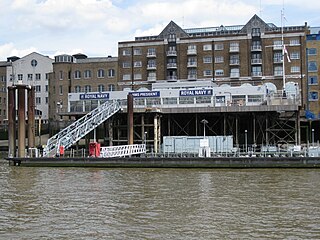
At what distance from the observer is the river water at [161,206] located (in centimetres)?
1959

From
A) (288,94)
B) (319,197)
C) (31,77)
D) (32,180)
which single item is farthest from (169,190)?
(31,77)

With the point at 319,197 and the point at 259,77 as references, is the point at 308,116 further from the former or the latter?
the point at 319,197

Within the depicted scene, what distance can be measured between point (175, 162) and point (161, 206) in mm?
22162

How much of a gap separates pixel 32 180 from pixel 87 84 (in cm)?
7199

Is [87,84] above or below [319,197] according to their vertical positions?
above

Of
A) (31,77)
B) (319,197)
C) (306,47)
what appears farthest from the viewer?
(31,77)

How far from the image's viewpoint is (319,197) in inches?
1075

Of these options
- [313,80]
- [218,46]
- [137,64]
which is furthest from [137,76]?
[313,80]

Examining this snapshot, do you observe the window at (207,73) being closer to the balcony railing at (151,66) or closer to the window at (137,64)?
the balcony railing at (151,66)

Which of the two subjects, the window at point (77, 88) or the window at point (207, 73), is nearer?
the window at point (207, 73)

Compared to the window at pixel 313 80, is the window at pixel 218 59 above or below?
above

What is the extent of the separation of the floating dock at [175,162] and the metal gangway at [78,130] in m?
2.98

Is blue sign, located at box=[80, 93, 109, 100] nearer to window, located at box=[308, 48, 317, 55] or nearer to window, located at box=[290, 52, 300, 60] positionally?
window, located at box=[290, 52, 300, 60]

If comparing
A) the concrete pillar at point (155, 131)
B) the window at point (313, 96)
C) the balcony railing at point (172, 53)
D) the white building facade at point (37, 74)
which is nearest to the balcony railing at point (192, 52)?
Result: the balcony railing at point (172, 53)
